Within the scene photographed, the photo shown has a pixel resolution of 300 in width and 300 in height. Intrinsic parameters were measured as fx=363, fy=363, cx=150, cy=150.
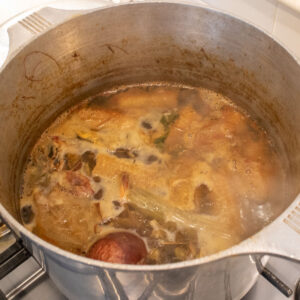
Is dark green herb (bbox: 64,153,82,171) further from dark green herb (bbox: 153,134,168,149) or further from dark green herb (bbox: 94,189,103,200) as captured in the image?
dark green herb (bbox: 153,134,168,149)

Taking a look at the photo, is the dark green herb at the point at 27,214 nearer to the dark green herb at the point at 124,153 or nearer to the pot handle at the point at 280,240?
the dark green herb at the point at 124,153

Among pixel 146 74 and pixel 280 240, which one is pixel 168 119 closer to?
pixel 146 74

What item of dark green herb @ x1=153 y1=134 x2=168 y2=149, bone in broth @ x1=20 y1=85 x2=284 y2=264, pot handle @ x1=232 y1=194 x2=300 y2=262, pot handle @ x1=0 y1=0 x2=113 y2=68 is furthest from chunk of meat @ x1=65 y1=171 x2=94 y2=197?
pot handle @ x1=232 y1=194 x2=300 y2=262

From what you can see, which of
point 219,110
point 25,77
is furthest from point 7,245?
point 219,110

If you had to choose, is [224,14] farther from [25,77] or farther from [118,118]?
[25,77]


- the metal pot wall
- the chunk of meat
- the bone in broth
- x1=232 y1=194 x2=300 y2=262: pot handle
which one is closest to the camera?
Answer: x1=232 y1=194 x2=300 y2=262: pot handle

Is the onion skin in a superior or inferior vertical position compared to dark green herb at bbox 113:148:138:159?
inferior

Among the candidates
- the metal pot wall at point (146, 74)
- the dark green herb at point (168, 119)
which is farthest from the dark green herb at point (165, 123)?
the metal pot wall at point (146, 74)
